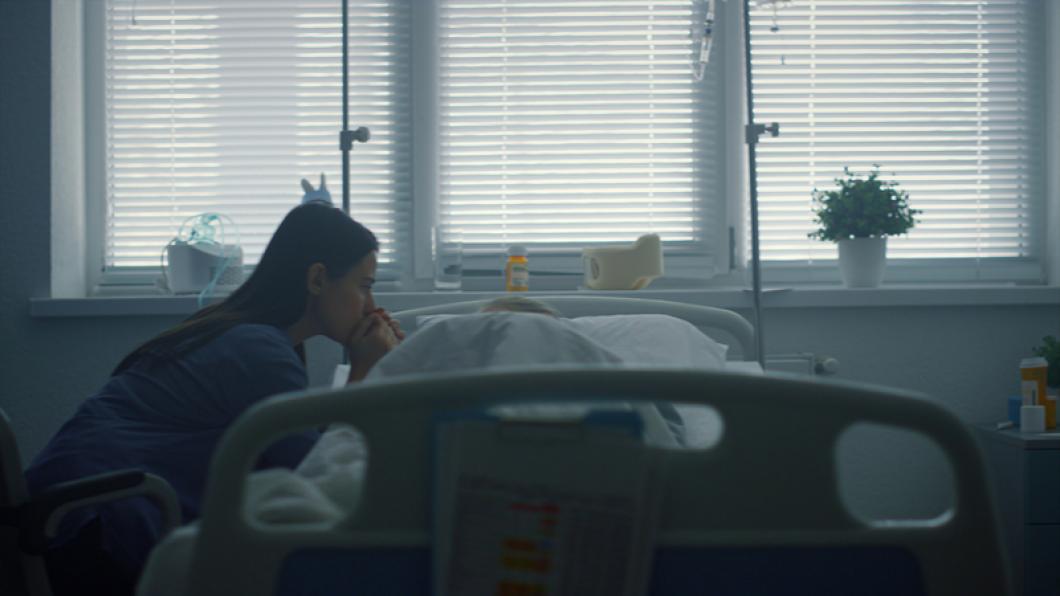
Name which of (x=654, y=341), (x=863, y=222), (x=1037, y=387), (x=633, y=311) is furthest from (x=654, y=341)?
(x=1037, y=387)

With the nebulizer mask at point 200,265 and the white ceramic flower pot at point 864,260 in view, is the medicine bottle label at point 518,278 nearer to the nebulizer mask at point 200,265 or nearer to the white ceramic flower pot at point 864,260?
the nebulizer mask at point 200,265

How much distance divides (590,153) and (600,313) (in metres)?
0.66

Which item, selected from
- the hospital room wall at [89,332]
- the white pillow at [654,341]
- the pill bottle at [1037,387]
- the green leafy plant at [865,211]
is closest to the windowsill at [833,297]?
the hospital room wall at [89,332]

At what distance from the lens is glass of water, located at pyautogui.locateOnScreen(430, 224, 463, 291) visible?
8.09ft

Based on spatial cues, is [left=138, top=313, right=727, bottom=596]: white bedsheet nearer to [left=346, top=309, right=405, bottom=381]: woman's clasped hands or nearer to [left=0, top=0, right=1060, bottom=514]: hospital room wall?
[left=346, top=309, right=405, bottom=381]: woman's clasped hands

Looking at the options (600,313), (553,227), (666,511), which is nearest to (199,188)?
(553,227)

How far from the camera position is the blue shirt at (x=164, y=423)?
4.42 feet

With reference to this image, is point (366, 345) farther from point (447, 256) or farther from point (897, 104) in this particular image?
point (897, 104)

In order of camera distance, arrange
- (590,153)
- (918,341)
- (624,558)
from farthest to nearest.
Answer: (590,153) → (918,341) → (624,558)

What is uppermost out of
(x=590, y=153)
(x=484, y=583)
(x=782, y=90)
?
(x=782, y=90)

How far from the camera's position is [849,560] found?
0.70m

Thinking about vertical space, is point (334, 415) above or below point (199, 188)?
below

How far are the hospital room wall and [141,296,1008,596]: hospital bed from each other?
171cm

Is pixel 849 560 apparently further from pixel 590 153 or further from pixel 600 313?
pixel 590 153
